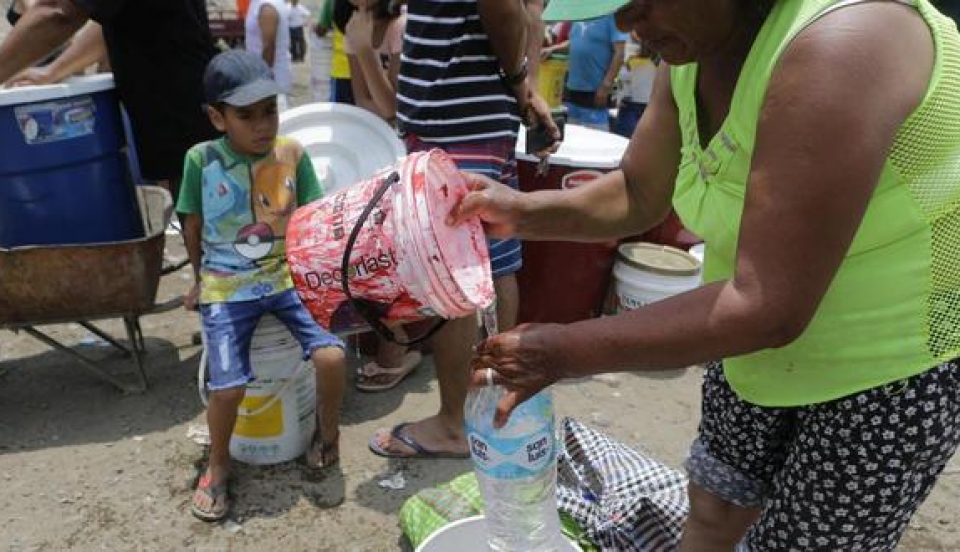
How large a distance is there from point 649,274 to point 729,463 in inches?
85.1

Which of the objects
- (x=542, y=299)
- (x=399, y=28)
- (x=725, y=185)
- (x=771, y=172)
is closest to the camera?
(x=771, y=172)

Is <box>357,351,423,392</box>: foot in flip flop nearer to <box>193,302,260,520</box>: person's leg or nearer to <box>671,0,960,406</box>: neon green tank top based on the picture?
<box>193,302,260,520</box>: person's leg

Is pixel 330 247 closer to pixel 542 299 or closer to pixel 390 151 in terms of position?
pixel 390 151

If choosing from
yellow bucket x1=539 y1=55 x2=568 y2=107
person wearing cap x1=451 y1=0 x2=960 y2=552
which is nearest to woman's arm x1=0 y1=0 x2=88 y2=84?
A: person wearing cap x1=451 y1=0 x2=960 y2=552

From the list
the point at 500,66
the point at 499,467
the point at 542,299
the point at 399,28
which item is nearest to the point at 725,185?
the point at 499,467

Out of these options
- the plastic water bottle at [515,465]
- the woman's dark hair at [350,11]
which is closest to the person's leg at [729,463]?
the plastic water bottle at [515,465]

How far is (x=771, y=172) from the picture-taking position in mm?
1068

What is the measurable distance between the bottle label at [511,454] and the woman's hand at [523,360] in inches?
13.8

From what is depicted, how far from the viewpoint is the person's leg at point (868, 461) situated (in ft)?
4.41

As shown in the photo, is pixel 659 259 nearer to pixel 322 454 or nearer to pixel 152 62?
pixel 322 454

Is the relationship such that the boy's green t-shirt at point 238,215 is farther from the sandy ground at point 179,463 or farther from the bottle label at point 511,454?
the bottle label at point 511,454

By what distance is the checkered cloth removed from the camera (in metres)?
2.46

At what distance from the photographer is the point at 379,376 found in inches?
140

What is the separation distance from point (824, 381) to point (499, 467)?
0.69 metres
